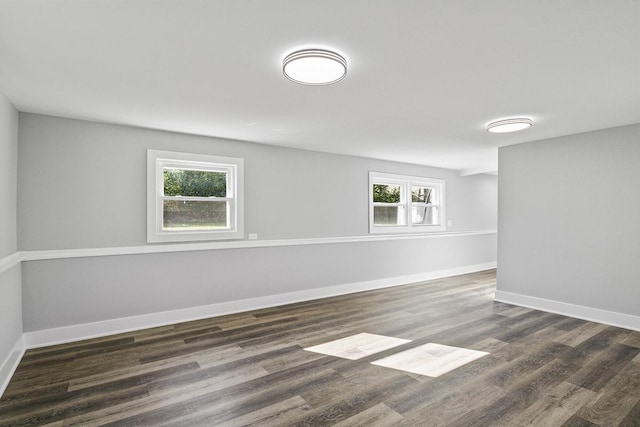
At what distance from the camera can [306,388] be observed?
2506 millimetres

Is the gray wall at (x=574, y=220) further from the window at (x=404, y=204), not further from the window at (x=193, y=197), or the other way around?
the window at (x=193, y=197)

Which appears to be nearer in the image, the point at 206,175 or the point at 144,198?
the point at 144,198

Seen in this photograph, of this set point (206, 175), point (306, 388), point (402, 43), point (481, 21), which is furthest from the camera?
point (206, 175)

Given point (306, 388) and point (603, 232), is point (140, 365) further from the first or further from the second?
point (603, 232)

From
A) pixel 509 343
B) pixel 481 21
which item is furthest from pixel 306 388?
pixel 481 21

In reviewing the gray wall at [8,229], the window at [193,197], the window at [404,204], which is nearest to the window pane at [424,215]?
the window at [404,204]

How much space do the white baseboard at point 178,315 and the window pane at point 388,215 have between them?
1.10m

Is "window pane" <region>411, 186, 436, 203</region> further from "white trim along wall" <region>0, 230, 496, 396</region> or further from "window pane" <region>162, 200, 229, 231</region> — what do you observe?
"window pane" <region>162, 200, 229, 231</region>

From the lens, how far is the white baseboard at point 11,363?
254 centimetres

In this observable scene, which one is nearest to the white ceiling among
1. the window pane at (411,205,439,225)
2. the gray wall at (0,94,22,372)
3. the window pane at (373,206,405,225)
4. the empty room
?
the empty room

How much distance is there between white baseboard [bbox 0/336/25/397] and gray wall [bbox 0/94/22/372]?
49mm

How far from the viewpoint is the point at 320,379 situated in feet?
8.68

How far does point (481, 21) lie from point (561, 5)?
0.37 m

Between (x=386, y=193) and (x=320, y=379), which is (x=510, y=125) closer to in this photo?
(x=386, y=193)
